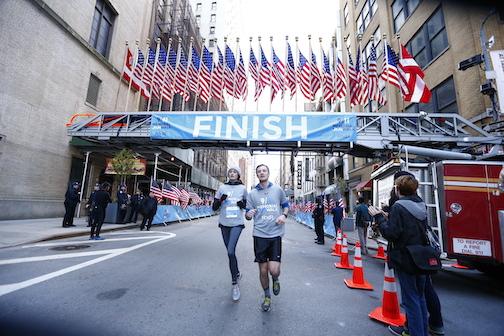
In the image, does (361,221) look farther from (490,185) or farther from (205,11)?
(205,11)

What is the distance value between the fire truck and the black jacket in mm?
3007

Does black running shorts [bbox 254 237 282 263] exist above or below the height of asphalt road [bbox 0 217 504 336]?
above

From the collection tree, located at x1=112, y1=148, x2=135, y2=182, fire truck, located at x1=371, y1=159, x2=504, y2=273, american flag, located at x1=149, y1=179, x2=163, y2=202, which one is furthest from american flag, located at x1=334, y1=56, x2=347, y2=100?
tree, located at x1=112, y1=148, x2=135, y2=182

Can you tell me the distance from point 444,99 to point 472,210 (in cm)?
1134

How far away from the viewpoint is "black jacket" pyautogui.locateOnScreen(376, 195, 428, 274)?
8.73ft

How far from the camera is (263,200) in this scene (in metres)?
3.70

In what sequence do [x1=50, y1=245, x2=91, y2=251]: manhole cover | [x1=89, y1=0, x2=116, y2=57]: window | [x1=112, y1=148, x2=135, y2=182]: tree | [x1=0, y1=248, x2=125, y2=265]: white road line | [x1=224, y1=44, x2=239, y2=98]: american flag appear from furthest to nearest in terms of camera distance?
[x1=89, y1=0, x2=116, y2=57]: window
[x1=224, y1=44, x2=239, y2=98]: american flag
[x1=112, y1=148, x2=135, y2=182]: tree
[x1=50, y1=245, x2=91, y2=251]: manhole cover
[x1=0, y1=248, x2=125, y2=265]: white road line

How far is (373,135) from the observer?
10469mm

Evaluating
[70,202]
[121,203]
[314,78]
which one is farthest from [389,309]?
[121,203]

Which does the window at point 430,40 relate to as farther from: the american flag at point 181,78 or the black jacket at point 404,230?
the black jacket at point 404,230

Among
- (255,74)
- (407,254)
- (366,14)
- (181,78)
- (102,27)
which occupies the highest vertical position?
(366,14)

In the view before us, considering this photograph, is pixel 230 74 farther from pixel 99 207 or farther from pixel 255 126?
pixel 99 207

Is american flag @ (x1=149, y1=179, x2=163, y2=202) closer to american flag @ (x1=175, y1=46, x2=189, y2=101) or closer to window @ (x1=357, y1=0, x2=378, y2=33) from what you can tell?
american flag @ (x1=175, y1=46, x2=189, y2=101)

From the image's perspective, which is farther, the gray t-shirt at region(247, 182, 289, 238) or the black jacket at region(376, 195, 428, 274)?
the gray t-shirt at region(247, 182, 289, 238)
